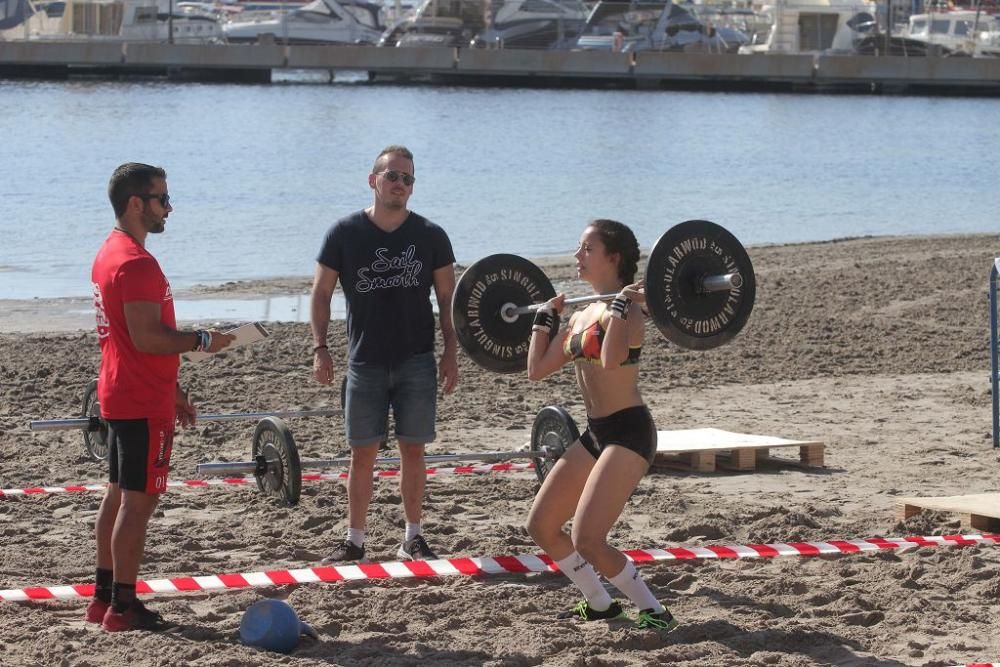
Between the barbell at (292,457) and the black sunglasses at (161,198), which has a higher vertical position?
the black sunglasses at (161,198)

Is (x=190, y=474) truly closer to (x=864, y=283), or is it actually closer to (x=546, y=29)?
(x=864, y=283)

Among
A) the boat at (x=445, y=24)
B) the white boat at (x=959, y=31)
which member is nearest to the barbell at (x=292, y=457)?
the boat at (x=445, y=24)

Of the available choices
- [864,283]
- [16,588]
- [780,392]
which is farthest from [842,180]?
[16,588]

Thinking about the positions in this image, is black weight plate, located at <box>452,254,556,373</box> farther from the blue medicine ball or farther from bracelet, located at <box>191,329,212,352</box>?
the blue medicine ball

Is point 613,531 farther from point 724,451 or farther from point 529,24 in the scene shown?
point 529,24

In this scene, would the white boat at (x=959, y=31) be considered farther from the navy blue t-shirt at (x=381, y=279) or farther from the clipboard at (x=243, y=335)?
the clipboard at (x=243, y=335)

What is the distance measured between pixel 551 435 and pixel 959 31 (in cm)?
7009

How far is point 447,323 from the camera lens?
710 centimetres

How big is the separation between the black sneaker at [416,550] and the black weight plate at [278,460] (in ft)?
3.14

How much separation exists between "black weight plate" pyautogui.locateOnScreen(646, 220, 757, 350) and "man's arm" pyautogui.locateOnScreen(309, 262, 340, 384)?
4.76 feet

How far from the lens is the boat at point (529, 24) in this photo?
71.0m

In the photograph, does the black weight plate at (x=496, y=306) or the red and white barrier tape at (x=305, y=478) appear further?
the red and white barrier tape at (x=305, y=478)

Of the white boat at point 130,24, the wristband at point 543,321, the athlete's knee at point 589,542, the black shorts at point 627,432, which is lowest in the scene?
the athlete's knee at point 589,542

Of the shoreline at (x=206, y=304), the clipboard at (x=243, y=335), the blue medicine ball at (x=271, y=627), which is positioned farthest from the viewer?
the shoreline at (x=206, y=304)
